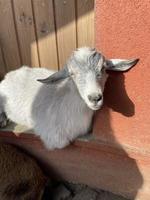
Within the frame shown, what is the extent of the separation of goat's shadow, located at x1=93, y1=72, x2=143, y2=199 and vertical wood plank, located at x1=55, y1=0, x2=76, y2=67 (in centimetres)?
78

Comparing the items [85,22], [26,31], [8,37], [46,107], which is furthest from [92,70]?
[8,37]

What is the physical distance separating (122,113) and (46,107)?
22.4 inches

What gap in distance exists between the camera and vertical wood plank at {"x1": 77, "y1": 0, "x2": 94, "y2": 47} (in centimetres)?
253

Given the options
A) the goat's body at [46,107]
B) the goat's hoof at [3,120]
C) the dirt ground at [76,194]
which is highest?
the goat's body at [46,107]

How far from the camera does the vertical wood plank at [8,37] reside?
2687 millimetres

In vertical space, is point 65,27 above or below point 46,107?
above

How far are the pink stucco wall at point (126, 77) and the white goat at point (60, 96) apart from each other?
3.0 inches

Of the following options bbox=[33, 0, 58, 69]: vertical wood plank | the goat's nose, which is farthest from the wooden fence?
the goat's nose

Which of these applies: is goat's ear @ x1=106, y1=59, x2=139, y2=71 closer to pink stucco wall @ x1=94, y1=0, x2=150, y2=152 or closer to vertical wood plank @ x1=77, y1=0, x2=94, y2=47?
pink stucco wall @ x1=94, y1=0, x2=150, y2=152

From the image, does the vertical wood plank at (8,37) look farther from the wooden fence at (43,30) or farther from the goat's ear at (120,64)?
the goat's ear at (120,64)

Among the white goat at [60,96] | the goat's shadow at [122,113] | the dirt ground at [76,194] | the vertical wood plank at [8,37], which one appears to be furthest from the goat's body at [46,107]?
the dirt ground at [76,194]

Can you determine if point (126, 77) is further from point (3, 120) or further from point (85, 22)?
point (3, 120)

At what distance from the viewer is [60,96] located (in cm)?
228

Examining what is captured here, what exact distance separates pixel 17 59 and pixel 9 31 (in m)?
0.29
